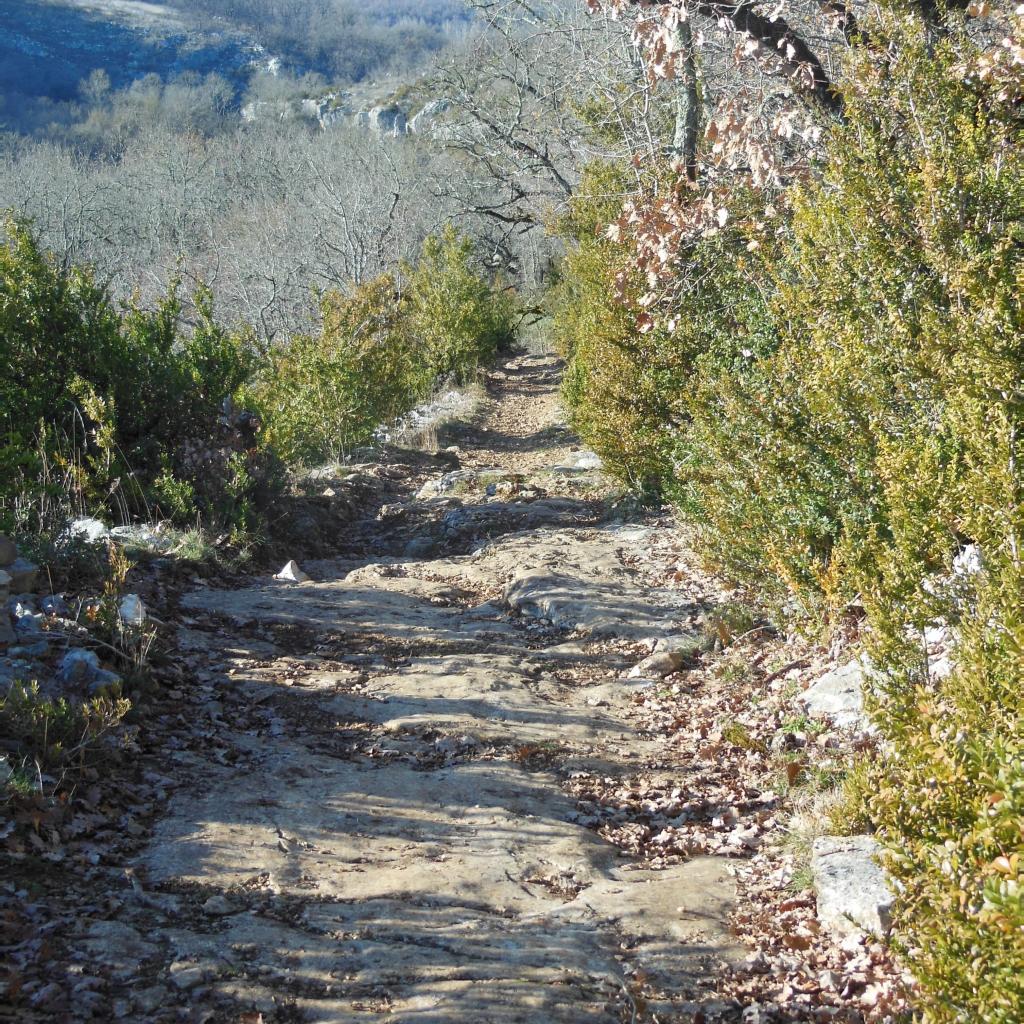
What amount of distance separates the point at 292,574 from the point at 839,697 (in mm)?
4744

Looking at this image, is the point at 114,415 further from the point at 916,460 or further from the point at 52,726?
the point at 916,460

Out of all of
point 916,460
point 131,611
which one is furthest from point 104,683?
point 916,460

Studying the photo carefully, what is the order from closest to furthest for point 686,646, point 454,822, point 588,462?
point 454,822
point 686,646
point 588,462

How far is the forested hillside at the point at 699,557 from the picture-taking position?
2.85 meters

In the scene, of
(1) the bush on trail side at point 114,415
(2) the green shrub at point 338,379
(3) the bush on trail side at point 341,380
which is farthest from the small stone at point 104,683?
(2) the green shrub at point 338,379

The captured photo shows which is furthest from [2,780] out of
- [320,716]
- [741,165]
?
[741,165]

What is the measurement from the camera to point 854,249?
5.38 m

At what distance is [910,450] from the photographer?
4277mm

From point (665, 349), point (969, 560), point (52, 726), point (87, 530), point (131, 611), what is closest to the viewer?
point (52, 726)

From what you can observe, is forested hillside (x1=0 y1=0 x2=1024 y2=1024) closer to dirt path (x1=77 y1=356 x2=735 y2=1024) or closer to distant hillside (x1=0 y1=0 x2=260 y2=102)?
dirt path (x1=77 y1=356 x2=735 y2=1024)

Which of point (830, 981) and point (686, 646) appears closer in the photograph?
point (830, 981)

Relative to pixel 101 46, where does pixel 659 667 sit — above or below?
below

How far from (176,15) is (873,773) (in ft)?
499

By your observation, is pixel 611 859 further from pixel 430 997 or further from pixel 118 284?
pixel 118 284
